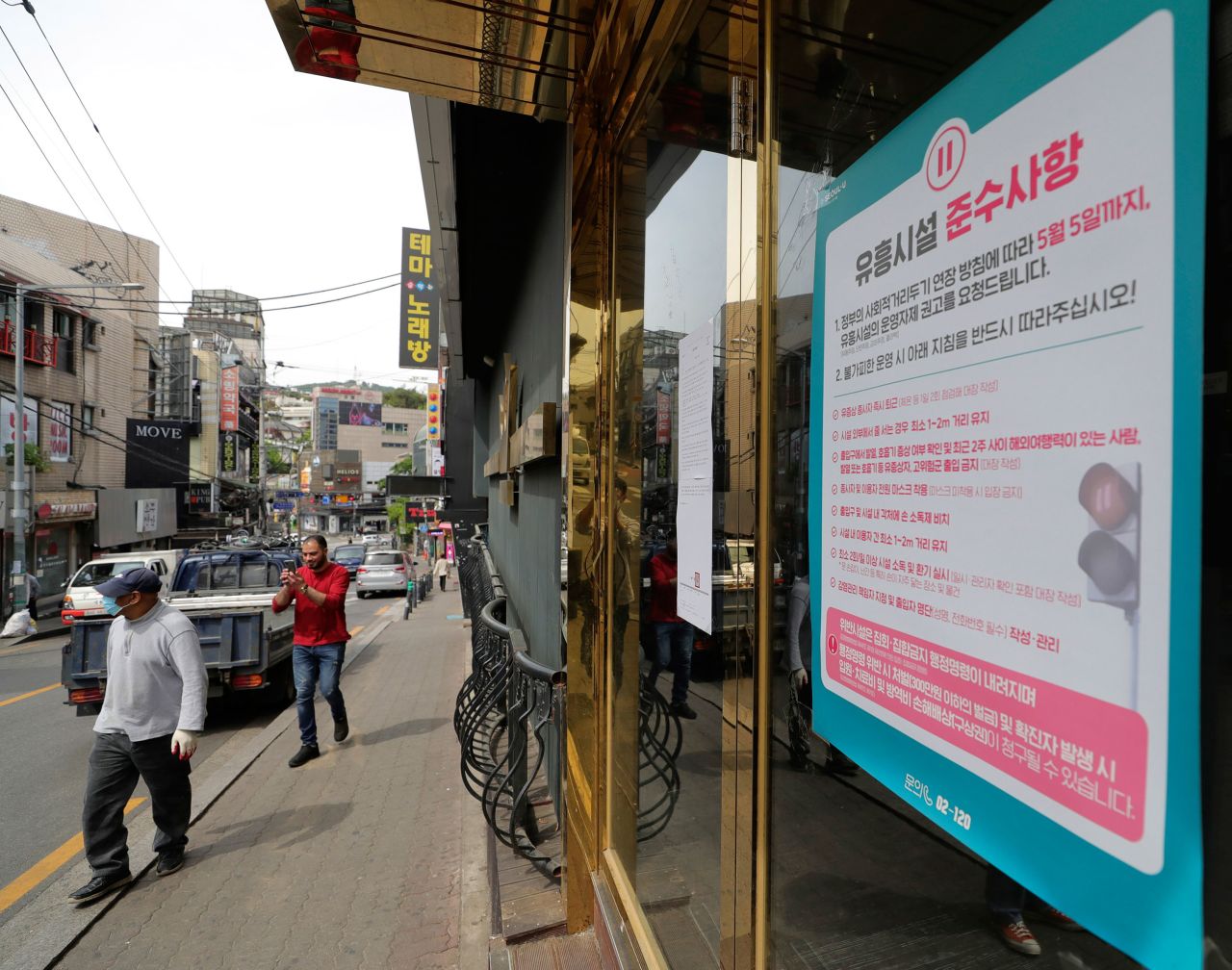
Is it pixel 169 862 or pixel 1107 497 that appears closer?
pixel 1107 497

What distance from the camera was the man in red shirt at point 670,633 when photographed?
1.95 m

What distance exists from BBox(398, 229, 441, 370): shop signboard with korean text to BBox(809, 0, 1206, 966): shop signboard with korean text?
15.0m

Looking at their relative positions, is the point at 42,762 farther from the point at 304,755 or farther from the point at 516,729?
the point at 516,729

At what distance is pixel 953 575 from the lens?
0.94 meters

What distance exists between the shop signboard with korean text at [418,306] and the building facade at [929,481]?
13.3m

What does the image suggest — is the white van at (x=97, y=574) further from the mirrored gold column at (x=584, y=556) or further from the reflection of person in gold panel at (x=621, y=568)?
the reflection of person in gold panel at (x=621, y=568)

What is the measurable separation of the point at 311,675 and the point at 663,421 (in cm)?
539

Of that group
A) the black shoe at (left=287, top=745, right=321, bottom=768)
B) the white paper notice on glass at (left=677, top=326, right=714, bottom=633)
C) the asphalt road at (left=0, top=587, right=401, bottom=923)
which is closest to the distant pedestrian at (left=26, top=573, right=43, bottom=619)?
the asphalt road at (left=0, top=587, right=401, bottom=923)

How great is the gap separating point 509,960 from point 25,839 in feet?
14.8

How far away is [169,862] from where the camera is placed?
438 cm

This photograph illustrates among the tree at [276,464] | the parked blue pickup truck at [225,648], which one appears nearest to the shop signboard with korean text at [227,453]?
the parked blue pickup truck at [225,648]

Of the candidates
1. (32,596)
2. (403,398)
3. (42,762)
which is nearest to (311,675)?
(42,762)

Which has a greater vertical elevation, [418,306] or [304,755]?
[418,306]

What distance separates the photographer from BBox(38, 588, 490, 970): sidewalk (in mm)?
3532
